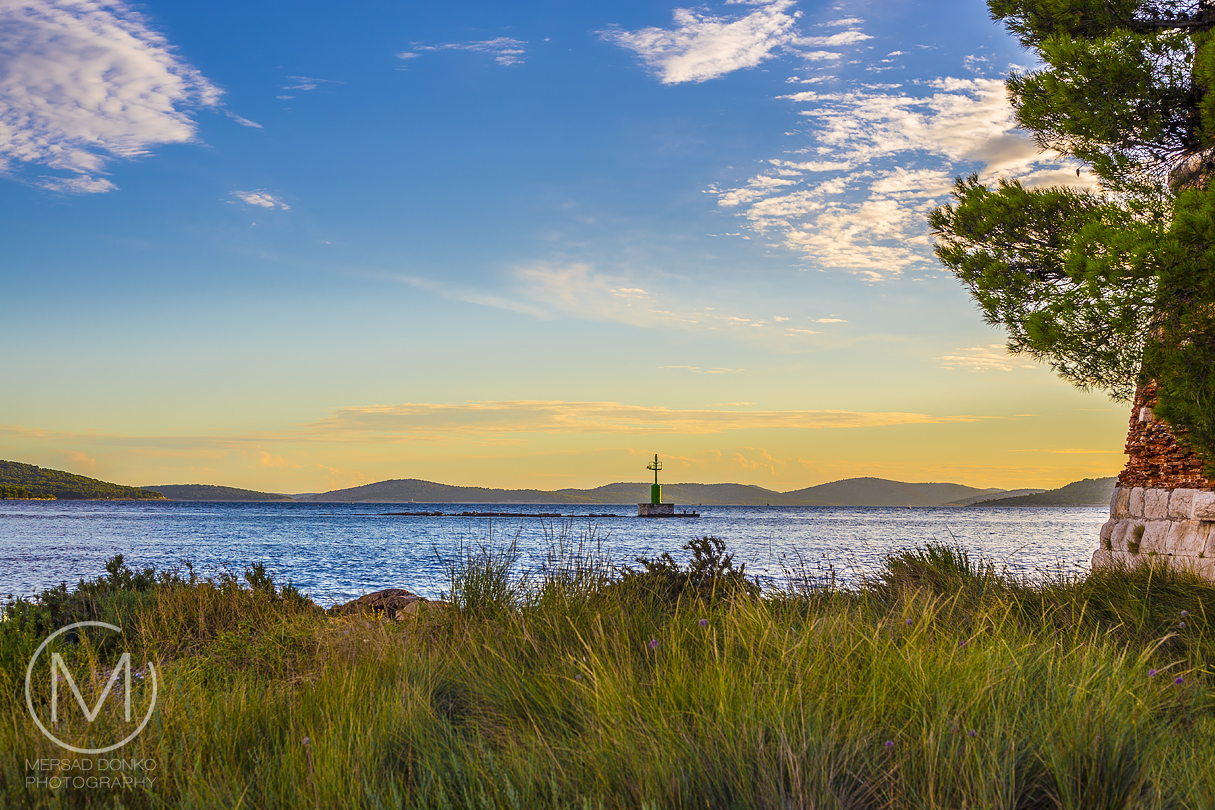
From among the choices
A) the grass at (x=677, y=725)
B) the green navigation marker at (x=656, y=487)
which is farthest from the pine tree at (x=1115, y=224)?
the green navigation marker at (x=656, y=487)

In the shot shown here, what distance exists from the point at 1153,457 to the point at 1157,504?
678mm

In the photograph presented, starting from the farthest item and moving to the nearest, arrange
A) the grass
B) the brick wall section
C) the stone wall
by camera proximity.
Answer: the brick wall section → the stone wall → the grass

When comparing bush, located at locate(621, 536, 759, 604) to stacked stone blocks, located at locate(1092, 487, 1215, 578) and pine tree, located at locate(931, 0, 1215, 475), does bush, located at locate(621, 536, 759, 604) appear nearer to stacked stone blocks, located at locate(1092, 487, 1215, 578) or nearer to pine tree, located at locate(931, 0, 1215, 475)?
pine tree, located at locate(931, 0, 1215, 475)

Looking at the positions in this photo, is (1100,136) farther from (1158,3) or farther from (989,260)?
(1158,3)

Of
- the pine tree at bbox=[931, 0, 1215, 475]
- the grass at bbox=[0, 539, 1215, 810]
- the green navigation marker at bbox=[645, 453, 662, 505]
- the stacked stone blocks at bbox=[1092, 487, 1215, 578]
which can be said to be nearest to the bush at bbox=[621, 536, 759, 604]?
the grass at bbox=[0, 539, 1215, 810]

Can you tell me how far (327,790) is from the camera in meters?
2.89

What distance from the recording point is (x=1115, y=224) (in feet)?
24.6

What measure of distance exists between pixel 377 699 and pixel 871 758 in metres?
2.57

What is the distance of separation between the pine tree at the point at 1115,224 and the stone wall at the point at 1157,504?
168cm

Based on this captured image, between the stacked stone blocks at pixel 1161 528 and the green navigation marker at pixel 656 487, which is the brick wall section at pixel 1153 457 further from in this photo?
the green navigation marker at pixel 656 487

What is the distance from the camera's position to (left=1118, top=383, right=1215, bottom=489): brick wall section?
32.2ft

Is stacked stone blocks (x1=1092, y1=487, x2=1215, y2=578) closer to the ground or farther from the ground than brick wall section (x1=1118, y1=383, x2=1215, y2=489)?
closer to the ground

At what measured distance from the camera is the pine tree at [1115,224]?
679cm

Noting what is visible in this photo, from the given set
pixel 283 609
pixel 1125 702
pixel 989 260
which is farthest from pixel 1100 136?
pixel 283 609
